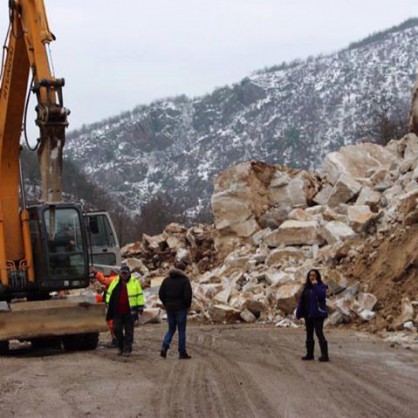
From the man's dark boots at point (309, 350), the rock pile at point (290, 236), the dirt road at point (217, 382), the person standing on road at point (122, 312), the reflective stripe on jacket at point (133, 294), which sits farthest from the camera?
the rock pile at point (290, 236)

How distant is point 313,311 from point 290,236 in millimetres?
10942

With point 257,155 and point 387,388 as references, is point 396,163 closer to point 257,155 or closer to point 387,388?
point 387,388

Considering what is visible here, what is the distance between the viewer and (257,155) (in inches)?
7667

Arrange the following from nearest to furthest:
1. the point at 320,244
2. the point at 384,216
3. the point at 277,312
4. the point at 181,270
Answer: the point at 181,270
the point at 277,312
the point at 384,216
the point at 320,244

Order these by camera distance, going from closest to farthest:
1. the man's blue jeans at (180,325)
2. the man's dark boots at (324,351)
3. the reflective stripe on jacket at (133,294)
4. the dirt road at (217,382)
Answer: the dirt road at (217,382) < the man's dark boots at (324,351) < the man's blue jeans at (180,325) < the reflective stripe on jacket at (133,294)

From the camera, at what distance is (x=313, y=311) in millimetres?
13297

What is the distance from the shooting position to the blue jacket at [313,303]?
43.6 feet

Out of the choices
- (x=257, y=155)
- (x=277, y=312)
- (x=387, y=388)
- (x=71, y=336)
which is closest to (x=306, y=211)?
(x=277, y=312)

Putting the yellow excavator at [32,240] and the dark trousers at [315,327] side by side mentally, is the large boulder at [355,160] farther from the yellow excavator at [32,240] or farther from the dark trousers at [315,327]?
the dark trousers at [315,327]

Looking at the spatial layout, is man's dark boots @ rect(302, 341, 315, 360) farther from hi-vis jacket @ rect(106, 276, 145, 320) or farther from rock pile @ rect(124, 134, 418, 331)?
rock pile @ rect(124, 134, 418, 331)

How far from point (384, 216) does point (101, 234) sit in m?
7.43

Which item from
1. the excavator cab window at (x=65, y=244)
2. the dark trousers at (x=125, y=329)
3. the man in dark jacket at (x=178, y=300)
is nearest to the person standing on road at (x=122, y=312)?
the dark trousers at (x=125, y=329)

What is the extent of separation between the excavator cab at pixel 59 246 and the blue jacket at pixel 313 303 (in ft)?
12.8

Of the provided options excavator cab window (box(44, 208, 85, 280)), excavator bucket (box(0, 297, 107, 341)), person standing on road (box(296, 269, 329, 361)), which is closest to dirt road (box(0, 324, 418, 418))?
person standing on road (box(296, 269, 329, 361))
